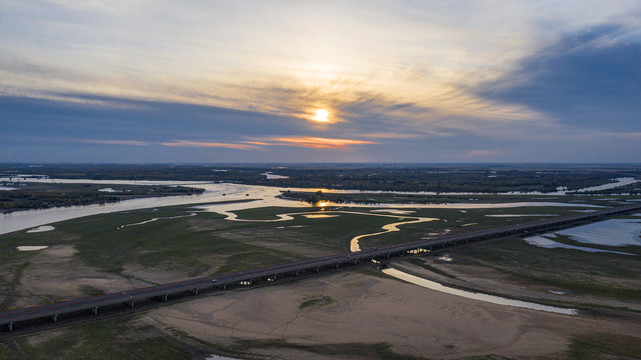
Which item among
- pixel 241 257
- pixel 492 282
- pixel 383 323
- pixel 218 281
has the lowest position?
pixel 383 323

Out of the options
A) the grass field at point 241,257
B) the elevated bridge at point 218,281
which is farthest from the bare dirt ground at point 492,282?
the elevated bridge at point 218,281

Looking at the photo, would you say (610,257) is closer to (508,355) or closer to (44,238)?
(508,355)

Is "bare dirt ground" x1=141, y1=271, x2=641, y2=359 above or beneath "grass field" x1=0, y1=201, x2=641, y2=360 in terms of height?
beneath

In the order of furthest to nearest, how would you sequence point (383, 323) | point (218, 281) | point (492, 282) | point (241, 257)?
point (241, 257)
point (492, 282)
point (218, 281)
point (383, 323)

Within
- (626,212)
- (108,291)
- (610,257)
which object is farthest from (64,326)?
(626,212)

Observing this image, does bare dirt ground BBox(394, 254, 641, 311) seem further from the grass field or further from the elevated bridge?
the elevated bridge

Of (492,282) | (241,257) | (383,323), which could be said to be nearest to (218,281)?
(241,257)

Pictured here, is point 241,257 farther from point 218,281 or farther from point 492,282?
point 492,282

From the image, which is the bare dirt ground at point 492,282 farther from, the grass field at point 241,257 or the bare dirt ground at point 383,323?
the bare dirt ground at point 383,323

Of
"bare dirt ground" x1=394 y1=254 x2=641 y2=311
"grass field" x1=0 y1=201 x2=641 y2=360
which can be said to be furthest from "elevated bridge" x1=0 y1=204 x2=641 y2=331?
"bare dirt ground" x1=394 y1=254 x2=641 y2=311
